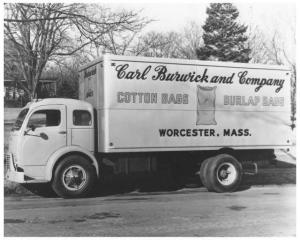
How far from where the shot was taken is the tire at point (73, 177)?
10.7 m

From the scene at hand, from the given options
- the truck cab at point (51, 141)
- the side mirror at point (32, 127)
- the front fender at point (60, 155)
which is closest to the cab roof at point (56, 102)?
the truck cab at point (51, 141)

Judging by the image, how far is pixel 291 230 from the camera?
763 centimetres

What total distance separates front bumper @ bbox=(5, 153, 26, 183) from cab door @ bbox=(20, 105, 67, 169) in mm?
291

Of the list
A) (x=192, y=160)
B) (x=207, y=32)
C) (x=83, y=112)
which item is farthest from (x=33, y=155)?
(x=207, y=32)

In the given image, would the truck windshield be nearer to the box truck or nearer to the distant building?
the box truck

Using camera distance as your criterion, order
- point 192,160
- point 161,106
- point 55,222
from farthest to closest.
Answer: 1. point 192,160
2. point 161,106
3. point 55,222

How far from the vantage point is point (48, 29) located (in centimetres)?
1916

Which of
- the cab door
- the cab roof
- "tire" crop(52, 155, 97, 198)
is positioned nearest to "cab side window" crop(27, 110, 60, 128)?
the cab door

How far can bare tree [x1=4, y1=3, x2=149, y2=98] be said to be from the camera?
1416 centimetres

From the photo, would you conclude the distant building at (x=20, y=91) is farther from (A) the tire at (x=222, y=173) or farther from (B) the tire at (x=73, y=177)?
(A) the tire at (x=222, y=173)

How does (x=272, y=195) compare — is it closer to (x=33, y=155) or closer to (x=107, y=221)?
(x=107, y=221)

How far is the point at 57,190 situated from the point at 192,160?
142 inches

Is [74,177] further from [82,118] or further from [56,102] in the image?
[56,102]

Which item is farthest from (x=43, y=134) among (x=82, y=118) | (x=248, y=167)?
(x=248, y=167)
